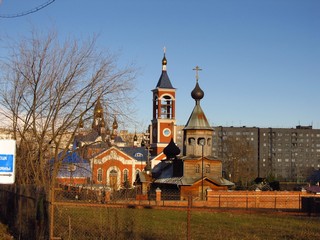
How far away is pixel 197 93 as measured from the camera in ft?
157

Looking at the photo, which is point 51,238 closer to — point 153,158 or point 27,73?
point 27,73

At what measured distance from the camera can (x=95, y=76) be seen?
17516 millimetres

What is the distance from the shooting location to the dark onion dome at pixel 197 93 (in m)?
47.7

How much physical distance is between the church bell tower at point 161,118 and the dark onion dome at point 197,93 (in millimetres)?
17310

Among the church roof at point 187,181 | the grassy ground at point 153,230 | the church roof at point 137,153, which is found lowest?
the grassy ground at point 153,230

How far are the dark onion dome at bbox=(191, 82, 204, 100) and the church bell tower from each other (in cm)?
1731

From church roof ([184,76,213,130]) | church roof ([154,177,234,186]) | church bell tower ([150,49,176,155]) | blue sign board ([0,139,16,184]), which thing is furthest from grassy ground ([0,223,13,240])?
church bell tower ([150,49,176,155])

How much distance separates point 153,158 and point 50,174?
45970 millimetres

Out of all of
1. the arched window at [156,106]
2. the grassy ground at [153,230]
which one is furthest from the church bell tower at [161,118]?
the grassy ground at [153,230]

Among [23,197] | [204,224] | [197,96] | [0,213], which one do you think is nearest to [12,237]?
[23,197]

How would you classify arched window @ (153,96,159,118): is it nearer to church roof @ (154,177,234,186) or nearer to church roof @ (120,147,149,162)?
church roof @ (120,147,149,162)

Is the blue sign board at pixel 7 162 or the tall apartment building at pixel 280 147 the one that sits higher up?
the tall apartment building at pixel 280 147

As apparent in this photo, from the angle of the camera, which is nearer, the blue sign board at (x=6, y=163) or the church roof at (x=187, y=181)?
the blue sign board at (x=6, y=163)

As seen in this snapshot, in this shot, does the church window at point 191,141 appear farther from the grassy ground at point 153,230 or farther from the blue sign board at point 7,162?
the blue sign board at point 7,162
